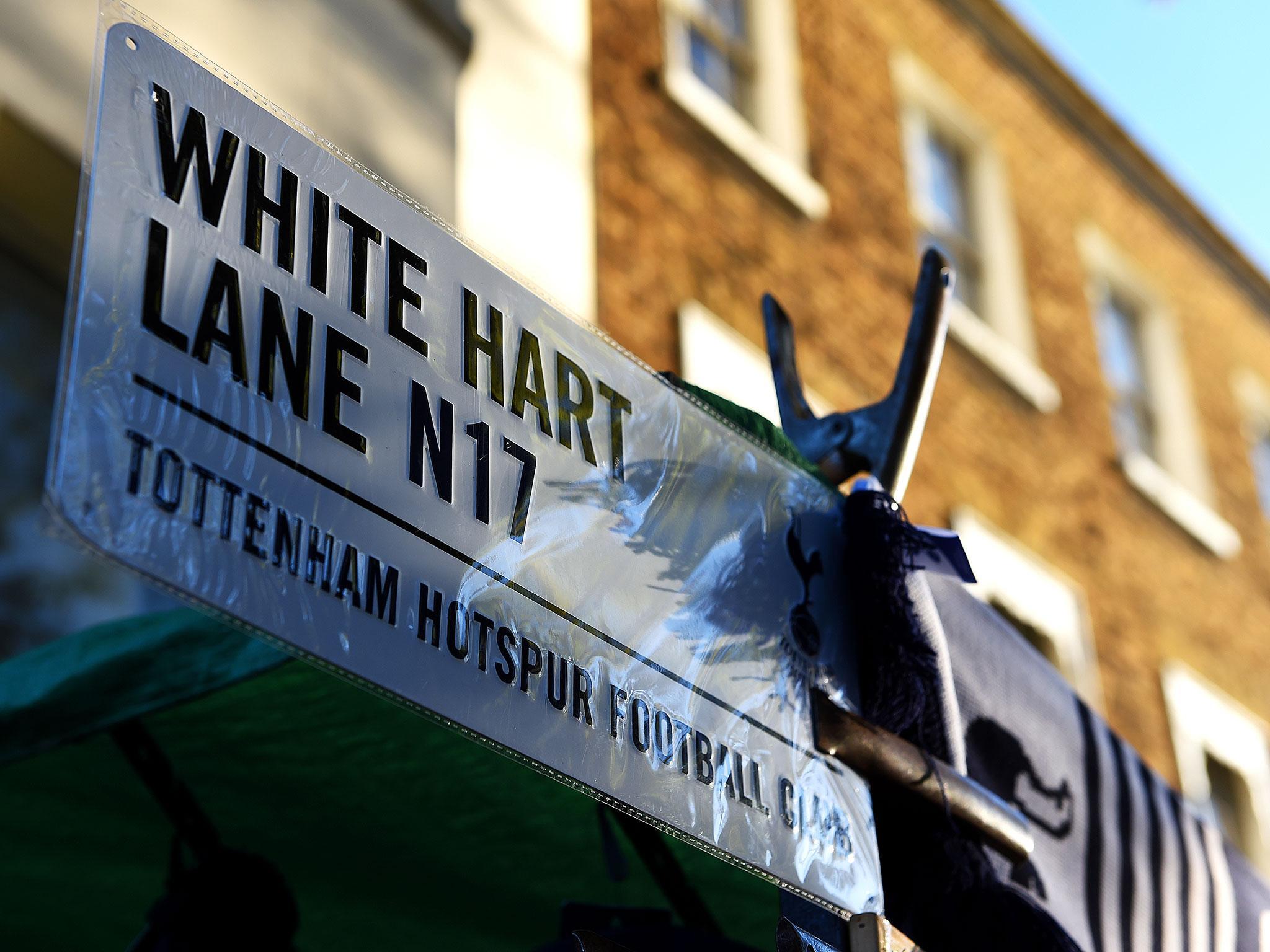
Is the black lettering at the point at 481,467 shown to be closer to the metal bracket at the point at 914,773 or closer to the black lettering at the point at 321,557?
the black lettering at the point at 321,557

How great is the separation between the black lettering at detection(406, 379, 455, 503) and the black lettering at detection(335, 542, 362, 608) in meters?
0.12

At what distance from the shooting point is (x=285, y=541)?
1.27 m

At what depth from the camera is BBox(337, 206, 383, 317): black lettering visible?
1.47 m

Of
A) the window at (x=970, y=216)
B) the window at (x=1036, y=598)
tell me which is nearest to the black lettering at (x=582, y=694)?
the window at (x=1036, y=598)

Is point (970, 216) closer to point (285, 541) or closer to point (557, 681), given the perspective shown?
point (557, 681)

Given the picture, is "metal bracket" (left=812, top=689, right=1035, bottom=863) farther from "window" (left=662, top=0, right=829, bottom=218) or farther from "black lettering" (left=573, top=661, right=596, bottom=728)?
"window" (left=662, top=0, right=829, bottom=218)

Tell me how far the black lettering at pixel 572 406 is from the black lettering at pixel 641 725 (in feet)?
0.88

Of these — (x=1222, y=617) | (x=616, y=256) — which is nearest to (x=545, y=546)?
(x=616, y=256)

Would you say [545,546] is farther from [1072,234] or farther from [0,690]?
[1072,234]

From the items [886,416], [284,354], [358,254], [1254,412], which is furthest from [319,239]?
[1254,412]

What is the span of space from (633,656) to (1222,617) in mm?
7631

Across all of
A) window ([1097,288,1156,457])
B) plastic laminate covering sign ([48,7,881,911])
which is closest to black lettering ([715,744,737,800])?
plastic laminate covering sign ([48,7,881,911])

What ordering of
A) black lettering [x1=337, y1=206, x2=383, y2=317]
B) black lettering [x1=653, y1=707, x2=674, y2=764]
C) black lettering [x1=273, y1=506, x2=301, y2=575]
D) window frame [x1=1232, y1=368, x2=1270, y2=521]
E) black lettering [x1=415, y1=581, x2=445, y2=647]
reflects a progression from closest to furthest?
1. black lettering [x1=273, y1=506, x2=301, y2=575]
2. black lettering [x1=415, y1=581, x2=445, y2=647]
3. black lettering [x1=337, y1=206, x2=383, y2=317]
4. black lettering [x1=653, y1=707, x2=674, y2=764]
5. window frame [x1=1232, y1=368, x2=1270, y2=521]

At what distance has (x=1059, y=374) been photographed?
811 cm
